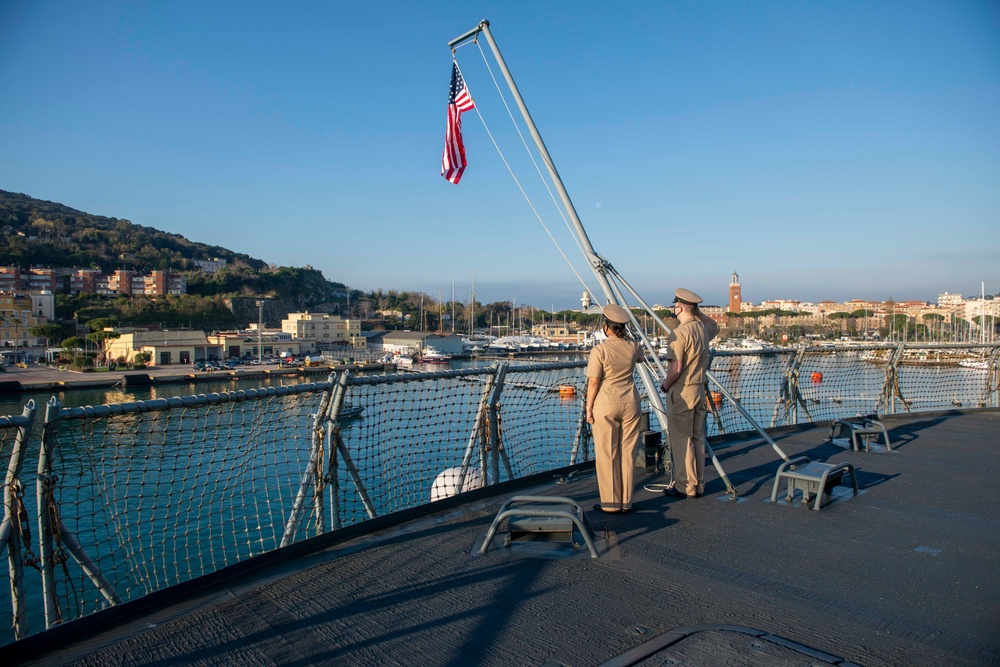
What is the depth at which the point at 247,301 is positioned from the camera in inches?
5285

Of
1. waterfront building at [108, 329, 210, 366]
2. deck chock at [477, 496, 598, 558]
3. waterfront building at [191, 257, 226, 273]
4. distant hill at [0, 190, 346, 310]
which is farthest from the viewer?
waterfront building at [191, 257, 226, 273]

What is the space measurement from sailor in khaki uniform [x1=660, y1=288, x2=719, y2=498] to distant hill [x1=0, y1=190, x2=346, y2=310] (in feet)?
452

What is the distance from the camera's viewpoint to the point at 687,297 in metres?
5.65

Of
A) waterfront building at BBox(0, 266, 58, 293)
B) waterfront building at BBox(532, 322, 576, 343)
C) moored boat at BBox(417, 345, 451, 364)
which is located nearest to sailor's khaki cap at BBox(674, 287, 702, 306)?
moored boat at BBox(417, 345, 451, 364)

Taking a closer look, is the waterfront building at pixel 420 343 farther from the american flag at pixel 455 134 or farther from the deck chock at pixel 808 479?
the deck chock at pixel 808 479

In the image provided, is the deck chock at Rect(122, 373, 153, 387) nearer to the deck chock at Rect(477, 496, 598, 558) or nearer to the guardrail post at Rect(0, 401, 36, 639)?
the guardrail post at Rect(0, 401, 36, 639)

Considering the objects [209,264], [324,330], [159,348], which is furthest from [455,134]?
[209,264]

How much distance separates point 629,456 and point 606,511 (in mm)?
515

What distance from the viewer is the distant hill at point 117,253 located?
139 m

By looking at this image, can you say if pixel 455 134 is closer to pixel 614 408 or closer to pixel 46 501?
pixel 614 408

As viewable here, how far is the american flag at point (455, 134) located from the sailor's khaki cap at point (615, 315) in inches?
158

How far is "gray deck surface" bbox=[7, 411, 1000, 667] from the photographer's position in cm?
289

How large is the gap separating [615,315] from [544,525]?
5.47 ft

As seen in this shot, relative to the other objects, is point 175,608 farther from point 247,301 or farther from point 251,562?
point 247,301
